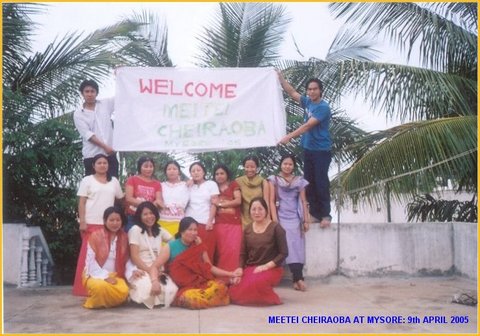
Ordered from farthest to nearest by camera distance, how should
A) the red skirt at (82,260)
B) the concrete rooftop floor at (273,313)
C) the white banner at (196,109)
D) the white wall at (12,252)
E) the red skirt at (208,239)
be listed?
the white banner at (196,109) < the white wall at (12,252) < the red skirt at (208,239) < the red skirt at (82,260) < the concrete rooftop floor at (273,313)

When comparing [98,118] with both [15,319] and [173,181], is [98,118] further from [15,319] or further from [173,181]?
[15,319]

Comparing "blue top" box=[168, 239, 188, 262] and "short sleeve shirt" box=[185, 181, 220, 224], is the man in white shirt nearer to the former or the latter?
"short sleeve shirt" box=[185, 181, 220, 224]

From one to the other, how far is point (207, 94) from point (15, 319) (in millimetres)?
2862

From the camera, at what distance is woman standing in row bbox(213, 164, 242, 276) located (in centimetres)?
533

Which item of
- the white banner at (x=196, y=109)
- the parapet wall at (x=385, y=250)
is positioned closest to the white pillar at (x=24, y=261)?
the white banner at (x=196, y=109)

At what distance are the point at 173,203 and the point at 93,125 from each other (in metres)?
1.11

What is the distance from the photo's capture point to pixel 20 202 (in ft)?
21.8

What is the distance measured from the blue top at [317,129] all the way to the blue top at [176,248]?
70.4 inches

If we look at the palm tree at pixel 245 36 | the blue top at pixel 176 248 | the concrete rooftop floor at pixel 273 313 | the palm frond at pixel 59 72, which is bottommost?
the concrete rooftop floor at pixel 273 313

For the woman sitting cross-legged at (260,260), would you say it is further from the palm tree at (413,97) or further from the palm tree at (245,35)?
the palm tree at (245,35)

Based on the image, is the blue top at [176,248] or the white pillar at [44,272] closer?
the blue top at [176,248]

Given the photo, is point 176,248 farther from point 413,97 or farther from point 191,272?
point 413,97

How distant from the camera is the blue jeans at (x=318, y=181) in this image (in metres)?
5.78

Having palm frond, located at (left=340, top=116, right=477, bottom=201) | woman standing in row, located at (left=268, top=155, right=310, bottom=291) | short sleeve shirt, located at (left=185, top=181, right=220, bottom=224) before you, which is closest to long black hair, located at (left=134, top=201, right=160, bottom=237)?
short sleeve shirt, located at (left=185, top=181, right=220, bottom=224)
